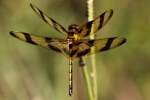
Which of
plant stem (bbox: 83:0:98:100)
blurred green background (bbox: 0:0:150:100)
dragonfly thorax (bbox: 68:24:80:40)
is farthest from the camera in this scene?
blurred green background (bbox: 0:0:150:100)

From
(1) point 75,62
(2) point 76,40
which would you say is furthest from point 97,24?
(1) point 75,62

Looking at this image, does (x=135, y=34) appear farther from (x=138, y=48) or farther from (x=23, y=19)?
(x=23, y=19)

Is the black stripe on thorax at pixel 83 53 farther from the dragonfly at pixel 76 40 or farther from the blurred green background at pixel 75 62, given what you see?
the blurred green background at pixel 75 62

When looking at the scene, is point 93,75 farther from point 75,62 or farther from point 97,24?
point 75,62

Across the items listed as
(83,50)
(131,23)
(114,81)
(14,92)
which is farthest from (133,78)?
(83,50)

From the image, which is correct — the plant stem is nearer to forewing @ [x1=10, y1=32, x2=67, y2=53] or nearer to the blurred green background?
forewing @ [x1=10, y1=32, x2=67, y2=53]

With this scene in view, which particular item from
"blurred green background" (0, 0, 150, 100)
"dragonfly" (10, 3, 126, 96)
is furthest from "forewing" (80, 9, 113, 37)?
"blurred green background" (0, 0, 150, 100)

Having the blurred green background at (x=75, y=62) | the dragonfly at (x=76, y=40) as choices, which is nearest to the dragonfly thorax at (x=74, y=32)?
the dragonfly at (x=76, y=40)

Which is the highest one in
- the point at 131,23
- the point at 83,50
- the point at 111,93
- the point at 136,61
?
the point at 131,23
